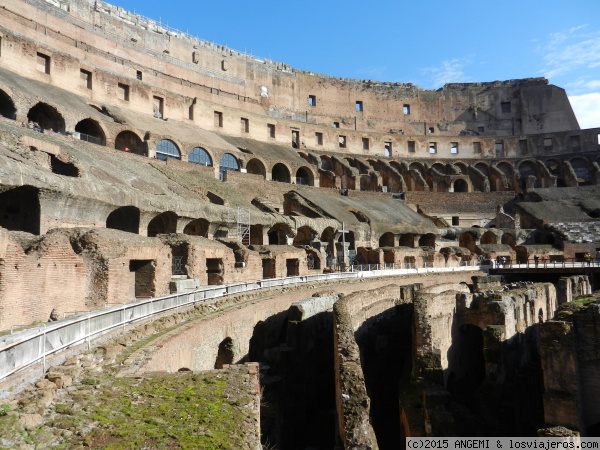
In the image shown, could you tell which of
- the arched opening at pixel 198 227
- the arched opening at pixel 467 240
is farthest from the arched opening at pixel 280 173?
the arched opening at pixel 198 227

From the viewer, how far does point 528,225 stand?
140ft

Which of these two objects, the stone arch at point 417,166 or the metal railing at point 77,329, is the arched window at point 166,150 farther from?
the stone arch at point 417,166

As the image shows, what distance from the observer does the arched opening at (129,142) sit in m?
32.5

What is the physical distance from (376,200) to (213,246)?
30.4 metres

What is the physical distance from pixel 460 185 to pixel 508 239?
16.0 meters

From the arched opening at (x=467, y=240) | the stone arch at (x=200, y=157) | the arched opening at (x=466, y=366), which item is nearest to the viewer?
the arched opening at (x=466, y=366)

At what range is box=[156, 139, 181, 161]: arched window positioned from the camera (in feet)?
107

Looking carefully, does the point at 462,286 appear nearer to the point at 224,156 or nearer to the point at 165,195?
the point at 165,195

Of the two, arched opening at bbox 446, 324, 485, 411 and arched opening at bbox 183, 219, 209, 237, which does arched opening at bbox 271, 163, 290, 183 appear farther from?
arched opening at bbox 446, 324, 485, 411

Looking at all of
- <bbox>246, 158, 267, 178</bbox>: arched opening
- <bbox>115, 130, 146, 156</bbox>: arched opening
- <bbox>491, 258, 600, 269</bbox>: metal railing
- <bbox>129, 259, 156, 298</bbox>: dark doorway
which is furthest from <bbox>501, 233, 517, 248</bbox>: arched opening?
<bbox>129, 259, 156, 298</bbox>: dark doorway

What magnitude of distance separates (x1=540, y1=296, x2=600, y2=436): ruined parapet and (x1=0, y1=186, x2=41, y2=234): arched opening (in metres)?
13.7

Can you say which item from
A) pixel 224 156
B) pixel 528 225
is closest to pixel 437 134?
pixel 528 225

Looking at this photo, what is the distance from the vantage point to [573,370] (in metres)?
7.71

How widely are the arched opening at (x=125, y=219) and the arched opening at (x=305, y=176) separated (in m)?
27.5
